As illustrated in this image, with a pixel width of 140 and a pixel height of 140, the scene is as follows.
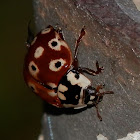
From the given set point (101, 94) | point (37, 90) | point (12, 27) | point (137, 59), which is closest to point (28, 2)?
point (12, 27)

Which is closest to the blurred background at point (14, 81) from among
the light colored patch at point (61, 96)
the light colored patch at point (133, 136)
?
the light colored patch at point (61, 96)

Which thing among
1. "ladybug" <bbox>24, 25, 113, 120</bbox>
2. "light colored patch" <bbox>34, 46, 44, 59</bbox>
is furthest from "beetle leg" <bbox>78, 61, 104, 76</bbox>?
"light colored patch" <bbox>34, 46, 44, 59</bbox>

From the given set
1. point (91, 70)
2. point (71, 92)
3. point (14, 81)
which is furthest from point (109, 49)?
point (14, 81)

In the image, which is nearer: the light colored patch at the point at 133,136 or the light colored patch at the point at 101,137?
the light colored patch at the point at 133,136

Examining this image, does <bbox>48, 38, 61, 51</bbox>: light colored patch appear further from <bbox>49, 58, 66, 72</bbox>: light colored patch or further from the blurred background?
the blurred background

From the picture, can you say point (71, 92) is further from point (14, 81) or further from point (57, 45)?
point (14, 81)

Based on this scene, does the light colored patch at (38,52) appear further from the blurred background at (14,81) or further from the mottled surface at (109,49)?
the blurred background at (14,81)

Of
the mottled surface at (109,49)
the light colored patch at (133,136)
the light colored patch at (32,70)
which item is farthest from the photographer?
the light colored patch at (32,70)
